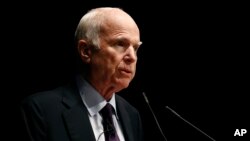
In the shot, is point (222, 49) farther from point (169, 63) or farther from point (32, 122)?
point (32, 122)

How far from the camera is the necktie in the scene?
2.15m

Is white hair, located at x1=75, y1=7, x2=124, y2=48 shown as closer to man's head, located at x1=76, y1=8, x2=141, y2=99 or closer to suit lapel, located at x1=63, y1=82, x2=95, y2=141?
man's head, located at x1=76, y1=8, x2=141, y2=99

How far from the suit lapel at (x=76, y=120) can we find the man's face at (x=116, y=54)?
171 millimetres

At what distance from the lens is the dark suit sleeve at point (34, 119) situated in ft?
6.50

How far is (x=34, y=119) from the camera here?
200 cm

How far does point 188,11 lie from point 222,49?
13.2 inches

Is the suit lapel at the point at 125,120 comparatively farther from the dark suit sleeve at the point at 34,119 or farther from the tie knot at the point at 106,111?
the dark suit sleeve at the point at 34,119

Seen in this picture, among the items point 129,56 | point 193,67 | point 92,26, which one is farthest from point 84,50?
point 193,67

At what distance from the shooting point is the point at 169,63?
302 centimetres

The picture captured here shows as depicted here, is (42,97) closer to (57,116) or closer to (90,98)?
(57,116)

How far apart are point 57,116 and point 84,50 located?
37 cm

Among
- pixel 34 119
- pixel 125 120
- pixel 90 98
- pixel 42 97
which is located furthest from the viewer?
pixel 125 120

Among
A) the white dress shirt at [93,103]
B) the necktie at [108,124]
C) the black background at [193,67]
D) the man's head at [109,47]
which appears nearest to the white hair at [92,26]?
the man's head at [109,47]

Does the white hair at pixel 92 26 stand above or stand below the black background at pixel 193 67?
above
